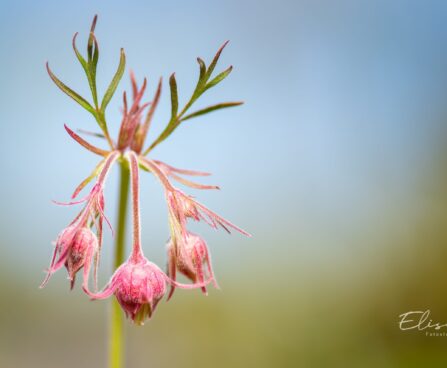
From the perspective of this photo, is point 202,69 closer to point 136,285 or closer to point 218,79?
point 218,79

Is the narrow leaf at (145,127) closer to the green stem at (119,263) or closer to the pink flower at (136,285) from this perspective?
the green stem at (119,263)

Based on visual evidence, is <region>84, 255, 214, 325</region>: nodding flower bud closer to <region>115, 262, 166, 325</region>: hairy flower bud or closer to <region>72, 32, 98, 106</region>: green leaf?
<region>115, 262, 166, 325</region>: hairy flower bud

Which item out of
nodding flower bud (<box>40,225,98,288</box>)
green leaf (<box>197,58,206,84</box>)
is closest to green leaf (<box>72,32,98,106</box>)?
green leaf (<box>197,58,206,84</box>)

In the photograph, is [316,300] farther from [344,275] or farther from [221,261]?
[221,261]

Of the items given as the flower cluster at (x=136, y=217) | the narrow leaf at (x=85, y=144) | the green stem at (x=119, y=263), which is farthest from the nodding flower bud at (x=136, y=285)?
the narrow leaf at (x=85, y=144)

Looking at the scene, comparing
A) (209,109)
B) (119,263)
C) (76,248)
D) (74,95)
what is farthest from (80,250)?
(209,109)

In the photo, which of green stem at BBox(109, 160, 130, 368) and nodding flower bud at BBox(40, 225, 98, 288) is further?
green stem at BBox(109, 160, 130, 368)
